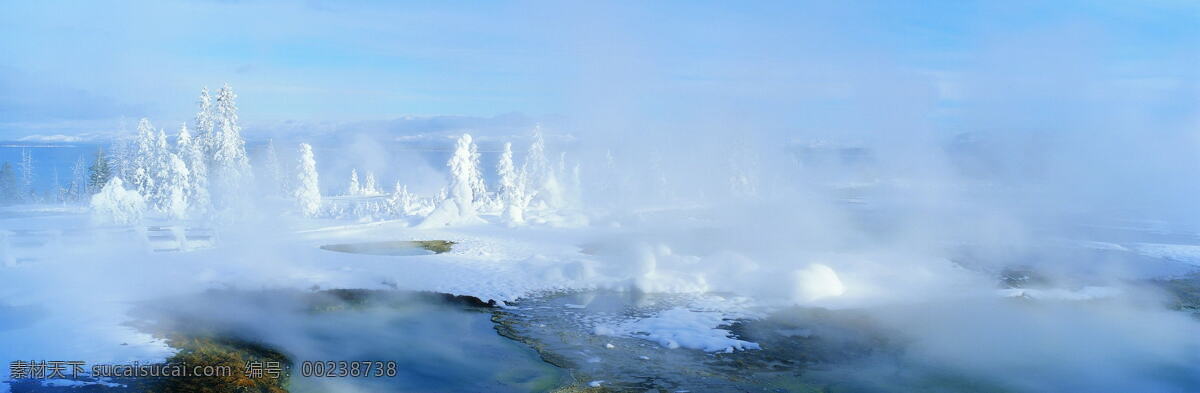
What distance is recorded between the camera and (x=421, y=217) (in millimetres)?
47656

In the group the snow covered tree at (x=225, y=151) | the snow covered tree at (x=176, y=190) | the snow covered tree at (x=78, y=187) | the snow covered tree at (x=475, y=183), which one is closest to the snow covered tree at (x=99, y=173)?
the snow covered tree at (x=78, y=187)

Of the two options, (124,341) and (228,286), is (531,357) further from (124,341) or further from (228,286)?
(228,286)

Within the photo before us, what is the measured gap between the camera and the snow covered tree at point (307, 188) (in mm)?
59166

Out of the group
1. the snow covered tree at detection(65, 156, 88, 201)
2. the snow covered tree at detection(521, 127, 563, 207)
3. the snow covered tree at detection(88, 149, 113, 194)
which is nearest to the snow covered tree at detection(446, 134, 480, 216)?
the snow covered tree at detection(521, 127, 563, 207)

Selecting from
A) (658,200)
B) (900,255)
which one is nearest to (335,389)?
(900,255)

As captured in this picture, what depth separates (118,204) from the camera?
44812 mm

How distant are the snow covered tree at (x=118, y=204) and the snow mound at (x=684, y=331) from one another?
126ft

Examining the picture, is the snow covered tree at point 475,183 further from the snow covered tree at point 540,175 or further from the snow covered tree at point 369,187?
the snow covered tree at point 369,187

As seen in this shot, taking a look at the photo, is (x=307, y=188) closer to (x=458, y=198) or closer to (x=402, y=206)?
(x=402, y=206)

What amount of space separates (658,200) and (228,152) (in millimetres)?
47626

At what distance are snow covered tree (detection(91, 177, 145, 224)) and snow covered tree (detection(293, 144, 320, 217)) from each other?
14.1 meters

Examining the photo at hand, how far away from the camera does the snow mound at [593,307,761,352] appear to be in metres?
18.9

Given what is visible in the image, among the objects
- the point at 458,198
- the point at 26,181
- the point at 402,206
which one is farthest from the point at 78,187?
the point at 458,198

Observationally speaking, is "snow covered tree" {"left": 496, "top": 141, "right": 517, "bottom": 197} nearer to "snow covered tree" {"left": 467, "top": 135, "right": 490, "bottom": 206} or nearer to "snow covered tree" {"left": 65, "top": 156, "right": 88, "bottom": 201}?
"snow covered tree" {"left": 467, "top": 135, "right": 490, "bottom": 206}
